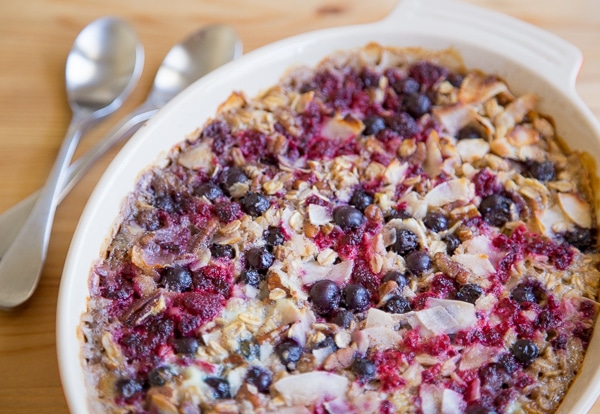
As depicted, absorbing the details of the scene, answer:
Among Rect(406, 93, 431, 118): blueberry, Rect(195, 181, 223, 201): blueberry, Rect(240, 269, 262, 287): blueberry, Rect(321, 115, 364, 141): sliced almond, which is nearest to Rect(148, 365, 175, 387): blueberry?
Rect(240, 269, 262, 287): blueberry

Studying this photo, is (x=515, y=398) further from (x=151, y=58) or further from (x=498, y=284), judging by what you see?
(x=151, y=58)

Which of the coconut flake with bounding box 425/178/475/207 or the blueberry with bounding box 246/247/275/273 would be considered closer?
the blueberry with bounding box 246/247/275/273

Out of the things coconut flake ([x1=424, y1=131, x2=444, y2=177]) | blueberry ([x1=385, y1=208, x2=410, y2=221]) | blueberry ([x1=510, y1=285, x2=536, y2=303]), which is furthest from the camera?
coconut flake ([x1=424, y1=131, x2=444, y2=177])

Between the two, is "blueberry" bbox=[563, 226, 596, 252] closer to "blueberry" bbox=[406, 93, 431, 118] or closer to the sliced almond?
"blueberry" bbox=[406, 93, 431, 118]

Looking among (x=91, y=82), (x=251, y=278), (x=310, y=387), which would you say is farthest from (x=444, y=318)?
(x=91, y=82)

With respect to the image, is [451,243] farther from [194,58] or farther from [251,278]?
[194,58]

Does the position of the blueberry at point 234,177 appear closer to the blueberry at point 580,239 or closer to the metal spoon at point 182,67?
the metal spoon at point 182,67

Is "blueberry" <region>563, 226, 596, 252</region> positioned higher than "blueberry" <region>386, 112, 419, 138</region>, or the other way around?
"blueberry" <region>386, 112, 419, 138</region>
